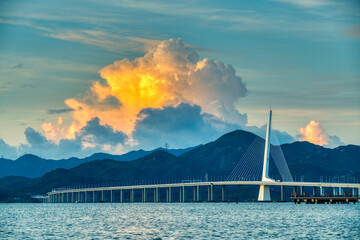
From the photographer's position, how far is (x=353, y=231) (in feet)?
311

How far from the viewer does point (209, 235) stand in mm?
89000

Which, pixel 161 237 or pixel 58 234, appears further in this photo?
pixel 58 234

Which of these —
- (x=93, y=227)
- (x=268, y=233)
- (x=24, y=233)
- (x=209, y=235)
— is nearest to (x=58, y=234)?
(x=24, y=233)

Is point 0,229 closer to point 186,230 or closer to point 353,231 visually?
point 186,230

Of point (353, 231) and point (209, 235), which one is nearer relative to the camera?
point (209, 235)

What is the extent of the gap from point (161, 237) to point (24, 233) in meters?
23.7

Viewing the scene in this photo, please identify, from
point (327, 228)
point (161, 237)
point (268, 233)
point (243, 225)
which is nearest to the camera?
point (161, 237)

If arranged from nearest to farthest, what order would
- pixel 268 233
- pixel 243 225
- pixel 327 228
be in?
1. pixel 268 233
2. pixel 327 228
3. pixel 243 225

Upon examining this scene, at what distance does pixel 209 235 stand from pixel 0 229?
37.9 m

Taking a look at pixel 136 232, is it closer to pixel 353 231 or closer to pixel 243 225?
pixel 243 225

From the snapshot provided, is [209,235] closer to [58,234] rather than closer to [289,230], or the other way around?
[289,230]

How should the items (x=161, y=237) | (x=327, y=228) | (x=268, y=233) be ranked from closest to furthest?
(x=161, y=237) < (x=268, y=233) < (x=327, y=228)

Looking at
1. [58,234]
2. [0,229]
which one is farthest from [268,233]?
[0,229]

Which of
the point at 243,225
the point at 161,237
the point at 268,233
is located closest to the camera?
the point at 161,237
